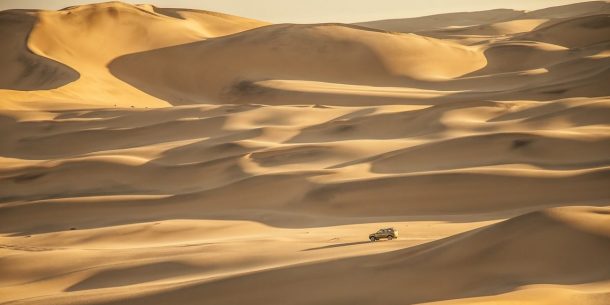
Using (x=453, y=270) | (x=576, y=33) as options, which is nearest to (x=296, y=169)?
(x=453, y=270)

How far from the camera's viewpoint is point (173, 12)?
32.1 m

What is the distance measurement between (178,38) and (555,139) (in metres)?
17.4

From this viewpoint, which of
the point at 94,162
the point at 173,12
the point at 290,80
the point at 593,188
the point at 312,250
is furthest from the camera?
the point at 173,12

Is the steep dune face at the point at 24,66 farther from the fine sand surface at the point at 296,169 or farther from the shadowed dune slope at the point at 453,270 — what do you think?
the shadowed dune slope at the point at 453,270

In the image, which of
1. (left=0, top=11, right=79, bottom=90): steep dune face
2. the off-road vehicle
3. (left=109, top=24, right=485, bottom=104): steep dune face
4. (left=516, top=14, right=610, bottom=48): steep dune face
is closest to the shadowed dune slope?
the off-road vehicle

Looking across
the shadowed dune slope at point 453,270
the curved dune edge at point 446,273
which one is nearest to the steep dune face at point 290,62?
the curved dune edge at point 446,273

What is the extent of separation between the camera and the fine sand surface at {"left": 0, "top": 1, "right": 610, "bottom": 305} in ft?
20.1

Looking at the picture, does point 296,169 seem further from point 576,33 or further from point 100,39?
point 576,33

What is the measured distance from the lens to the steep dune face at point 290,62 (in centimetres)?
2428

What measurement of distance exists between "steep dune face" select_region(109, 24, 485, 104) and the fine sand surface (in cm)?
7

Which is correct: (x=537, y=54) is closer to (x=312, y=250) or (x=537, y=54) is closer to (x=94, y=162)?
(x=94, y=162)

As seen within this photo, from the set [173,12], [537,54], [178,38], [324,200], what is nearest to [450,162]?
[324,200]

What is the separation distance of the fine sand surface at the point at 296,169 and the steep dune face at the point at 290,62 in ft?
0.24

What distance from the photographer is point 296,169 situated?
12.1 m
